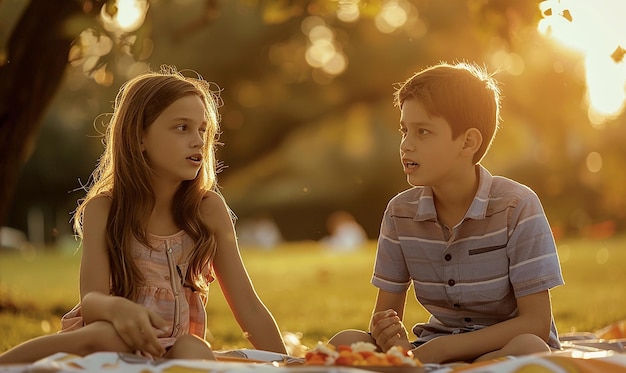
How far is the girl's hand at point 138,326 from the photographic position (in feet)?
8.99

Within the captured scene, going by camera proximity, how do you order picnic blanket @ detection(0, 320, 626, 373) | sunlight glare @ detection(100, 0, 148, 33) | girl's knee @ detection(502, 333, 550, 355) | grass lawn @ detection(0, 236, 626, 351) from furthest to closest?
grass lawn @ detection(0, 236, 626, 351), sunlight glare @ detection(100, 0, 148, 33), girl's knee @ detection(502, 333, 550, 355), picnic blanket @ detection(0, 320, 626, 373)

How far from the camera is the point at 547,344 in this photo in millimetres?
3094

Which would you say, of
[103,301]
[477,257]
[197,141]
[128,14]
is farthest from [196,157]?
[128,14]

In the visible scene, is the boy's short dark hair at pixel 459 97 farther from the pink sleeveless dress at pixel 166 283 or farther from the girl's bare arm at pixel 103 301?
the girl's bare arm at pixel 103 301

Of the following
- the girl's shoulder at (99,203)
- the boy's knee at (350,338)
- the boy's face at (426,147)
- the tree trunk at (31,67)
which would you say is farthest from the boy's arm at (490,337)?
the tree trunk at (31,67)

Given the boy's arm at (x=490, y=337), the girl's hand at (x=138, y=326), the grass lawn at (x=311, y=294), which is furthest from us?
the grass lawn at (x=311, y=294)

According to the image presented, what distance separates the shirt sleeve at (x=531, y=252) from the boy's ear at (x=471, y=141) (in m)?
0.25

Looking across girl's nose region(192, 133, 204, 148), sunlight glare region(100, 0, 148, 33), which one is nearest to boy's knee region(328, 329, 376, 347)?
girl's nose region(192, 133, 204, 148)

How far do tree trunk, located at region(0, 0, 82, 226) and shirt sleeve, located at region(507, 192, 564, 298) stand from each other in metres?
2.71

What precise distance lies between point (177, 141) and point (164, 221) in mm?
299

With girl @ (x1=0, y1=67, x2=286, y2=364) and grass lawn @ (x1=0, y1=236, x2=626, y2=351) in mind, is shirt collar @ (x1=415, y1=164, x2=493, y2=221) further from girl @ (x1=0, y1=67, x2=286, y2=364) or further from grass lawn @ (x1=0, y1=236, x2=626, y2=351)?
grass lawn @ (x1=0, y1=236, x2=626, y2=351)

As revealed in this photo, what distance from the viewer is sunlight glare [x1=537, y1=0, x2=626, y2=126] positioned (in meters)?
3.95

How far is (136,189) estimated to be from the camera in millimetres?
3242

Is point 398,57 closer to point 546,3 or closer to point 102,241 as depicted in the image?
point 546,3
